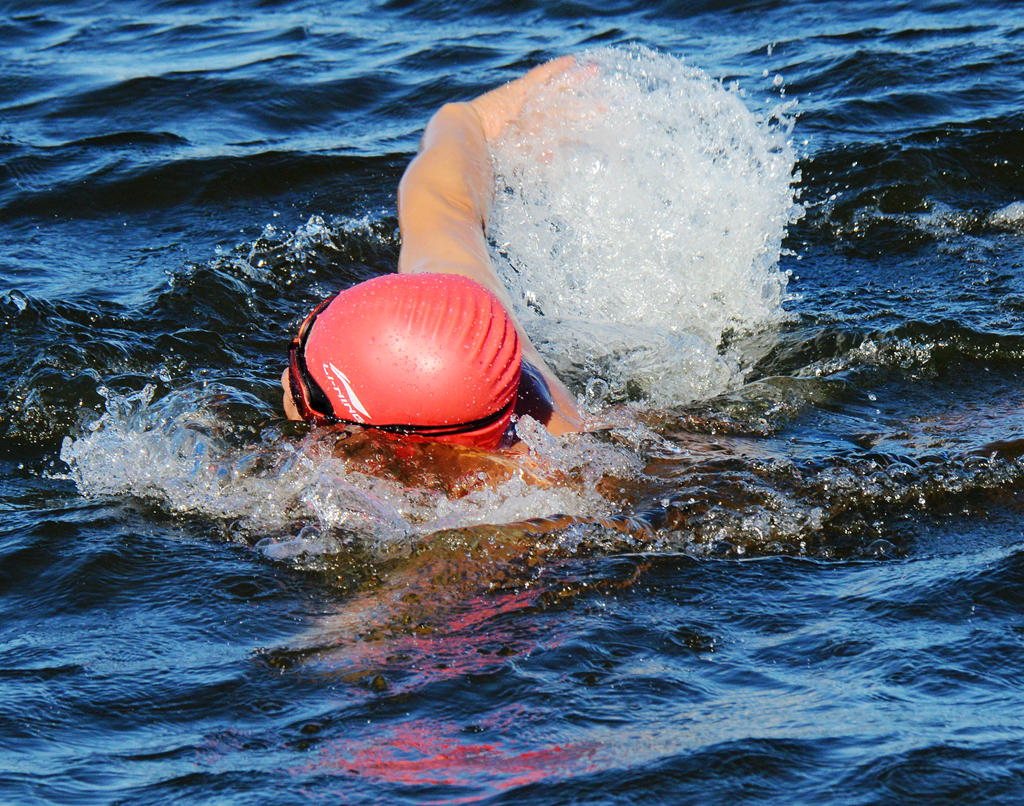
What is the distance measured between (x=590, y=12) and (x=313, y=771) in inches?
428

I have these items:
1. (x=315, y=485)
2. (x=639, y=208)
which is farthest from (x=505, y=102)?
(x=315, y=485)

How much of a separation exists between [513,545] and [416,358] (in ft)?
2.55

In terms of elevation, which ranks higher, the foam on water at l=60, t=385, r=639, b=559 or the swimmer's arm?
the swimmer's arm

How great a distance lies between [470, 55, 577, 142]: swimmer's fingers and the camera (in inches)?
253

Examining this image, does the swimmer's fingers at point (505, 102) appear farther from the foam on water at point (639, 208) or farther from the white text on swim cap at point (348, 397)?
the white text on swim cap at point (348, 397)

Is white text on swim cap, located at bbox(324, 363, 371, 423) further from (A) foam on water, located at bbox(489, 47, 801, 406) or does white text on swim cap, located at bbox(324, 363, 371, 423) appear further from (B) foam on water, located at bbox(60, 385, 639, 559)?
(A) foam on water, located at bbox(489, 47, 801, 406)

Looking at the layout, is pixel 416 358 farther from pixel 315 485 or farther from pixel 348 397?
pixel 315 485

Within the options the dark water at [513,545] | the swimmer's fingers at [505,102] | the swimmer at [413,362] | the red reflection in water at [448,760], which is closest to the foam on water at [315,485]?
the dark water at [513,545]

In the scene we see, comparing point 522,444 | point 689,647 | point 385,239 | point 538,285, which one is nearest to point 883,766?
point 689,647

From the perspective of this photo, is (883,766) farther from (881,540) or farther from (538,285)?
(538,285)

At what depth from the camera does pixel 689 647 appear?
12.2ft

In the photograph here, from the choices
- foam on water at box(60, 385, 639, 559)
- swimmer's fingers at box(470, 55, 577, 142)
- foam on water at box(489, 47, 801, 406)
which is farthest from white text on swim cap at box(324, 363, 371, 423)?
swimmer's fingers at box(470, 55, 577, 142)

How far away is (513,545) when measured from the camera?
4.29m

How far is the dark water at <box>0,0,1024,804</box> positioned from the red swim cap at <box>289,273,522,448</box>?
38 centimetres
